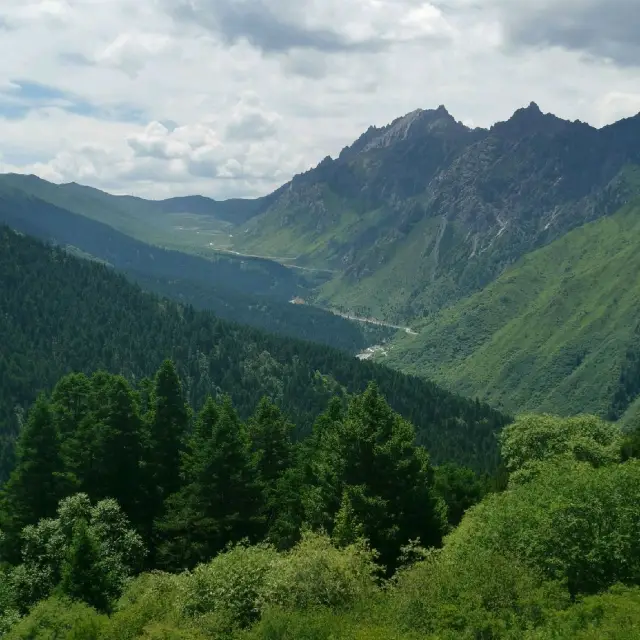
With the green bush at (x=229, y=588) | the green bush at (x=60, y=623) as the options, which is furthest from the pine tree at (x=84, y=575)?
the green bush at (x=229, y=588)

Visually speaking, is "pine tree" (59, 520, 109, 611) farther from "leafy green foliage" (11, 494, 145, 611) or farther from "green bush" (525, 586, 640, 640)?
"green bush" (525, 586, 640, 640)

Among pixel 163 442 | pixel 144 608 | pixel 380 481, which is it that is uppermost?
pixel 380 481

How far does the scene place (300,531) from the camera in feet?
173

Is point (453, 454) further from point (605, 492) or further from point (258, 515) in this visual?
point (605, 492)

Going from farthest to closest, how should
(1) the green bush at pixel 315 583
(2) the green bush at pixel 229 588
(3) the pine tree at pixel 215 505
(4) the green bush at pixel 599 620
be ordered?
1. (3) the pine tree at pixel 215 505
2. (2) the green bush at pixel 229 588
3. (1) the green bush at pixel 315 583
4. (4) the green bush at pixel 599 620

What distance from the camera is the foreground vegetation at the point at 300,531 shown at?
3409 centimetres

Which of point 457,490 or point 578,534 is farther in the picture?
point 457,490

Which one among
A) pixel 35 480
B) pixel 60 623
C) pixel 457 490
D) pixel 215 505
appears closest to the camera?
pixel 60 623

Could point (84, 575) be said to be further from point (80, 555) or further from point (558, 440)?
point (558, 440)

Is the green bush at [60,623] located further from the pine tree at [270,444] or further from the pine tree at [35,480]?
the pine tree at [270,444]

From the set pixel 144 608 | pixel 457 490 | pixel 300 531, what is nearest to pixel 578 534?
pixel 300 531

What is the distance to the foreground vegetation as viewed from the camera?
3409 cm

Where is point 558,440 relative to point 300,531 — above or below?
above

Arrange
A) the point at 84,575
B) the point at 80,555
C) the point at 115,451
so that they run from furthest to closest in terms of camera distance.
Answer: the point at 115,451, the point at 80,555, the point at 84,575
